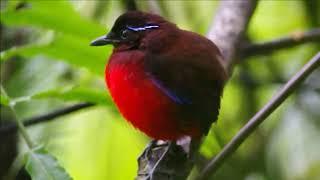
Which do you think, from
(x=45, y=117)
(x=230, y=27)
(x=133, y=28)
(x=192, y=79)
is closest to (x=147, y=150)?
(x=192, y=79)

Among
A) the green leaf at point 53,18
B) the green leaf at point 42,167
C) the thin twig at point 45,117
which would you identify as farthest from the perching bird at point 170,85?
the thin twig at point 45,117

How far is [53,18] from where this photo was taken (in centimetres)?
199

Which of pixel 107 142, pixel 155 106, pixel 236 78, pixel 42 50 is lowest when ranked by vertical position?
pixel 107 142

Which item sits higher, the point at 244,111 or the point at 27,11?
the point at 27,11

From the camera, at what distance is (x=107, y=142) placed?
3197 millimetres

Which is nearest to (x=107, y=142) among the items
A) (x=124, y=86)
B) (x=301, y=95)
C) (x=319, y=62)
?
(x=301, y=95)

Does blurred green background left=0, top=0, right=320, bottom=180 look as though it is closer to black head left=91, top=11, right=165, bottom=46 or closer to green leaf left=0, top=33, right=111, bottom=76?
black head left=91, top=11, right=165, bottom=46

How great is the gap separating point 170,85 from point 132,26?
0.86ft

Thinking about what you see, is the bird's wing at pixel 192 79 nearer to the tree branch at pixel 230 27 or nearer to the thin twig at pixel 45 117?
the tree branch at pixel 230 27

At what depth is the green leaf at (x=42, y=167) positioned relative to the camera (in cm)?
170

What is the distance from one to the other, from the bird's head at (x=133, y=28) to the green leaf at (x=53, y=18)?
0.15 meters

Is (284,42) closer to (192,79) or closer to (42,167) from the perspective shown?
(192,79)

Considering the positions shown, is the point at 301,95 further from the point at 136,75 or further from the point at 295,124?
the point at 136,75

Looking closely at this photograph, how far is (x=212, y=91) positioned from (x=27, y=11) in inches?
18.9
